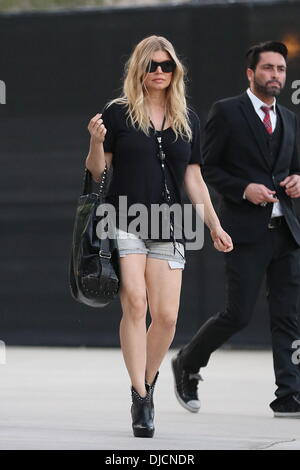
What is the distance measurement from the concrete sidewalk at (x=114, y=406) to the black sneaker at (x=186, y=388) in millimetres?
67

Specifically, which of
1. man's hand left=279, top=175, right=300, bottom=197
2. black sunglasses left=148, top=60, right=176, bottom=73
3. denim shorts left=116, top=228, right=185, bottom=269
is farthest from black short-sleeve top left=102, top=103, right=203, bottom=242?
man's hand left=279, top=175, right=300, bottom=197

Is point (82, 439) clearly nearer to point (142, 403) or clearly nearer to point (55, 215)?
point (142, 403)

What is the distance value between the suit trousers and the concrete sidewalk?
0.34m

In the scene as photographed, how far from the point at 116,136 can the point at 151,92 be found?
31 centimetres

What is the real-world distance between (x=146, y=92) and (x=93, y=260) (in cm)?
94

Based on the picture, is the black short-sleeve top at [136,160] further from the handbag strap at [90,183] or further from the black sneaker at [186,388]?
the black sneaker at [186,388]

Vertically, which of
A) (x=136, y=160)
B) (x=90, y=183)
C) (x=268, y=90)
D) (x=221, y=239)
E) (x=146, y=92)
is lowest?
(x=221, y=239)

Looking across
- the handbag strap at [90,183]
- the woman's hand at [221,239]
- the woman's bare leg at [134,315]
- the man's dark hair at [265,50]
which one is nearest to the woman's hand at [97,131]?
the handbag strap at [90,183]

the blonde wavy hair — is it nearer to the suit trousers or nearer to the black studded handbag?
the black studded handbag

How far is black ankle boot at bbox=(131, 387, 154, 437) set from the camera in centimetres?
655

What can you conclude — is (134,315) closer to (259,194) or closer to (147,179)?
(147,179)

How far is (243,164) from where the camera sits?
7.84m

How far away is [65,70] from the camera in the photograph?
11.5 meters

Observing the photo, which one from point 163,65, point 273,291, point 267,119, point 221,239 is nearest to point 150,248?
point 221,239
